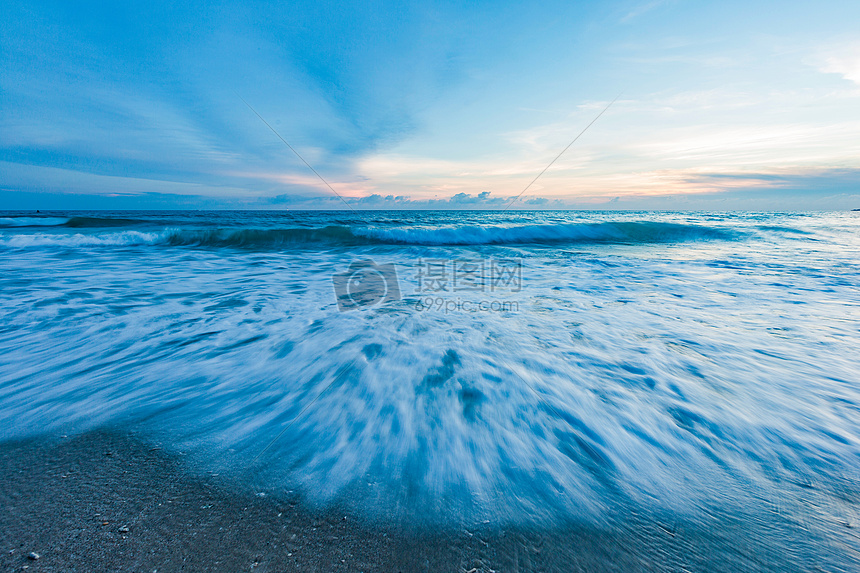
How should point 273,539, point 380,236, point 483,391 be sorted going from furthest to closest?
point 380,236 → point 483,391 → point 273,539

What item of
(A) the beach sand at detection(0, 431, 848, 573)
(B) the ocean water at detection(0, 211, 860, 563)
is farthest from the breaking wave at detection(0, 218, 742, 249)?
(A) the beach sand at detection(0, 431, 848, 573)

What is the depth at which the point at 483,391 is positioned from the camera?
247 cm

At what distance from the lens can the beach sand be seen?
122 cm

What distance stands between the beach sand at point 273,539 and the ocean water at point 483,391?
0.34 feet

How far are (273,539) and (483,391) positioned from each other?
1.55 m

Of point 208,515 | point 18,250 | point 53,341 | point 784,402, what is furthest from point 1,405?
point 18,250

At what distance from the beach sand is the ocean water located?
4.1 inches

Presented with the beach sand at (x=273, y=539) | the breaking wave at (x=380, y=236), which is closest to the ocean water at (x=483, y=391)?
the beach sand at (x=273, y=539)

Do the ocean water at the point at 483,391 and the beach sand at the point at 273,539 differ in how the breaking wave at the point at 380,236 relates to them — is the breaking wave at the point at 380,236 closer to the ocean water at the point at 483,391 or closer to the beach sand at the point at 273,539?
the ocean water at the point at 483,391

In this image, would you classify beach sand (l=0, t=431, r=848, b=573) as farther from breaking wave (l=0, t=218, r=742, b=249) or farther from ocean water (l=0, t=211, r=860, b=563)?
breaking wave (l=0, t=218, r=742, b=249)

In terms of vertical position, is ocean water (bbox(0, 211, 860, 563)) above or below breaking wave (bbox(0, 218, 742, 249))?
above

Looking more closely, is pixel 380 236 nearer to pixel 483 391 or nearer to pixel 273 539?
pixel 483 391

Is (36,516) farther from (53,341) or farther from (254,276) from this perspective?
(254,276)

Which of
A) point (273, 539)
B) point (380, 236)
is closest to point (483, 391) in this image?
point (273, 539)
